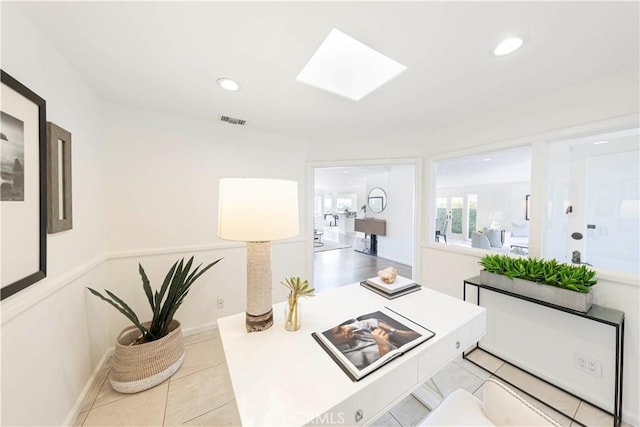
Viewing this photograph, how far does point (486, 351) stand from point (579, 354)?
638mm

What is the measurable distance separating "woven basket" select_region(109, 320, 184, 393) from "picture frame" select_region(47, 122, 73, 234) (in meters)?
0.96

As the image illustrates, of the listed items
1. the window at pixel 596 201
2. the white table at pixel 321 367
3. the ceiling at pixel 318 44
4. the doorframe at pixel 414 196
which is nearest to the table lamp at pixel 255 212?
the white table at pixel 321 367

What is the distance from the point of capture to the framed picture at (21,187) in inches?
36.3

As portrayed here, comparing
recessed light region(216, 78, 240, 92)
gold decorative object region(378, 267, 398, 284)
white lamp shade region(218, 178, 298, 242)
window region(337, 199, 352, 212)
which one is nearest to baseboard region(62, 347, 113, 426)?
white lamp shade region(218, 178, 298, 242)

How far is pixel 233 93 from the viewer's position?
177 centimetres

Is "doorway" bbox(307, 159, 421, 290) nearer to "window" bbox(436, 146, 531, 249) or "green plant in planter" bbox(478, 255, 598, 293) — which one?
"window" bbox(436, 146, 531, 249)

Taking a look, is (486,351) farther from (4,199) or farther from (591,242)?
(4,199)

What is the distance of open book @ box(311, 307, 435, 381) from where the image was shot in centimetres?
86

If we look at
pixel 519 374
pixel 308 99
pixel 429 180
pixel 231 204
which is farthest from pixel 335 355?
pixel 429 180

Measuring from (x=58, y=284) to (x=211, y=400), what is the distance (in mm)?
1215

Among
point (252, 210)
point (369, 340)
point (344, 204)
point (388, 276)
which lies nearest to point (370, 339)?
point (369, 340)

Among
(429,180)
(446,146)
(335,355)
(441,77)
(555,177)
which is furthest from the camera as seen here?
(429,180)

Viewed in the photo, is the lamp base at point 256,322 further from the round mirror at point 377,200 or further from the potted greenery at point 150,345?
the round mirror at point 377,200

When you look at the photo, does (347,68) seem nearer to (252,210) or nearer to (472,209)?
(252,210)
